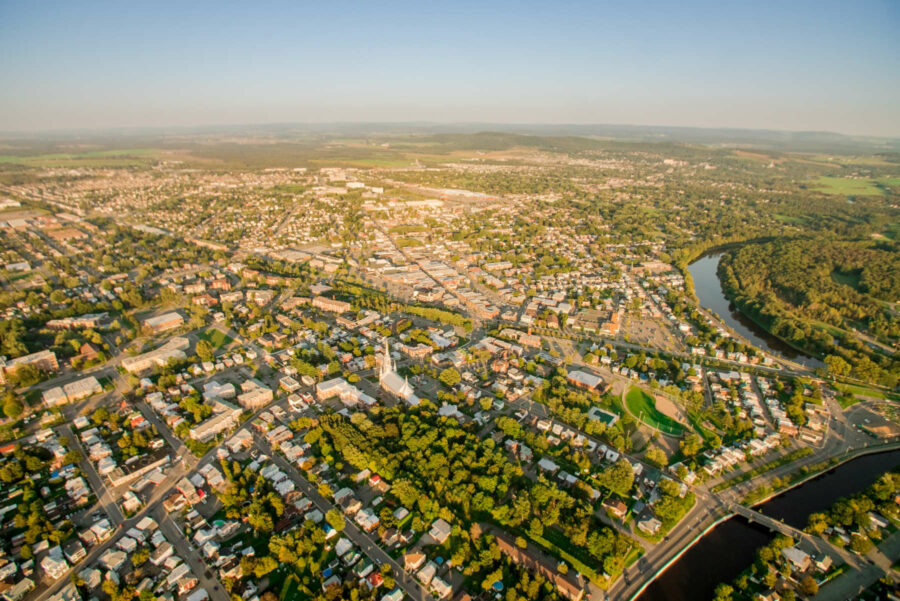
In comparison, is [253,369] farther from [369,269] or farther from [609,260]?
[609,260]

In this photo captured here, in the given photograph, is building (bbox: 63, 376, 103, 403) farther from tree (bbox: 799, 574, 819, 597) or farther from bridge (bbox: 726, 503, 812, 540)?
tree (bbox: 799, 574, 819, 597)

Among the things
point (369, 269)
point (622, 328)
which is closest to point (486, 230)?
point (369, 269)

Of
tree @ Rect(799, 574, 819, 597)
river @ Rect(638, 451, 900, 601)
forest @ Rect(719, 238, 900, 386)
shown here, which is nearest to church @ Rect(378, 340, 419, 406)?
river @ Rect(638, 451, 900, 601)

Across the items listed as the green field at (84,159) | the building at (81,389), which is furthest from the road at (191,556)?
the green field at (84,159)

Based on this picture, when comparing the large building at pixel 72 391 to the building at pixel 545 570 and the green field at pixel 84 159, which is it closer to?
the building at pixel 545 570

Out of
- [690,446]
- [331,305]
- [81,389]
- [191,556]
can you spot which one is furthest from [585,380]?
[81,389]

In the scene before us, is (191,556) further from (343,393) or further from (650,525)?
(650,525)
